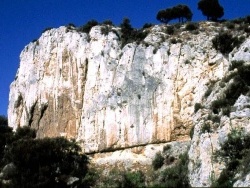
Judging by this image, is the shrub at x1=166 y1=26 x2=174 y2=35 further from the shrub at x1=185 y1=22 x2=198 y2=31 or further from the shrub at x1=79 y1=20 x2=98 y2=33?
the shrub at x1=79 y1=20 x2=98 y2=33

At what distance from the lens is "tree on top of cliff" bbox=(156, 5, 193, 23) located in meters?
61.6

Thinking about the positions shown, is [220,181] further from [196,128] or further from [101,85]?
[101,85]

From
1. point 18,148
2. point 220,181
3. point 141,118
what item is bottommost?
point 220,181

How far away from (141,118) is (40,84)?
14915 mm

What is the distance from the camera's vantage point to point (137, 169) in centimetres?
3919

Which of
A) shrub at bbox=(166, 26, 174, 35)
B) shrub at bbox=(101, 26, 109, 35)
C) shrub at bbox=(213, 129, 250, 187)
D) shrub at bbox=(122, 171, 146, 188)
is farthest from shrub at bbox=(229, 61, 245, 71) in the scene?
shrub at bbox=(101, 26, 109, 35)

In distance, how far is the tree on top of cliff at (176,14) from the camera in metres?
61.6

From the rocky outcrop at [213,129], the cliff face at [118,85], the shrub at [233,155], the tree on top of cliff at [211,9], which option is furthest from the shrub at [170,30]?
the shrub at [233,155]

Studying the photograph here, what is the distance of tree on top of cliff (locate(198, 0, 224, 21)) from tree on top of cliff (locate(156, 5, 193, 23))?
1874 millimetres

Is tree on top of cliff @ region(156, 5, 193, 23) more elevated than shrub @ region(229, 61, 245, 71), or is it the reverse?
tree on top of cliff @ region(156, 5, 193, 23)

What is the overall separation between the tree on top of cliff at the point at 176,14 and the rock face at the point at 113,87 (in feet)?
33.5

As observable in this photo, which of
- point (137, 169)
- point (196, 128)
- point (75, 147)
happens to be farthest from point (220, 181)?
point (75, 147)

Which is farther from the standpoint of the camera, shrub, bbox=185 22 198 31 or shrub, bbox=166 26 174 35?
shrub, bbox=185 22 198 31

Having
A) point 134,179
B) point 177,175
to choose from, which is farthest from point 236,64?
point 134,179
